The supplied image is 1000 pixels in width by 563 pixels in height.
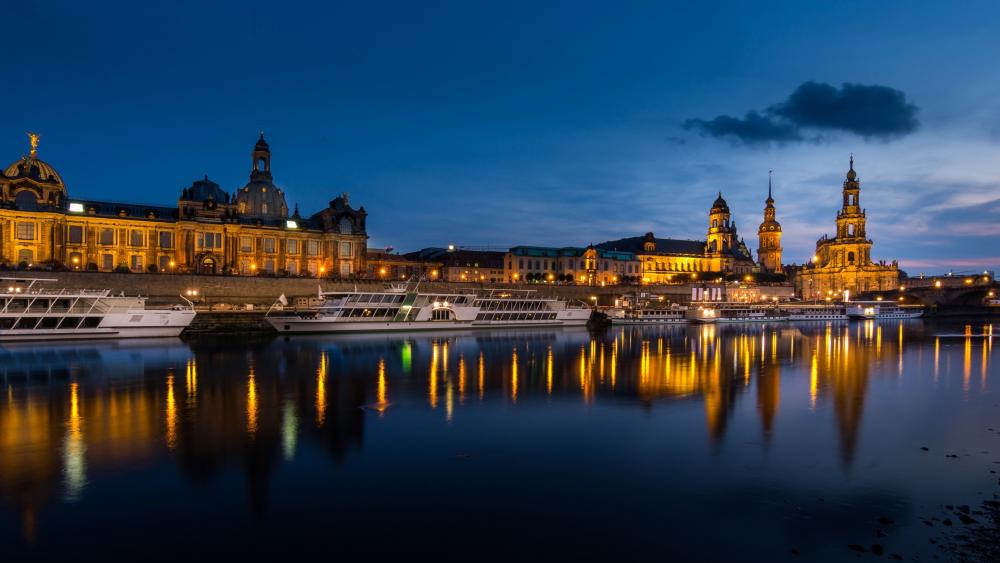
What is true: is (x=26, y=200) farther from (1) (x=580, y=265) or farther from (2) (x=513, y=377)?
(1) (x=580, y=265)

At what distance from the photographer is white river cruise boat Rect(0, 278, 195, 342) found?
42.4 meters

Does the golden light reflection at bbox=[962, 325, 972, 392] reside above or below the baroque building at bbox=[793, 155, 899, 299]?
below

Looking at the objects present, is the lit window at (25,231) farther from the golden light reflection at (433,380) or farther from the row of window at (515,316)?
the golden light reflection at (433,380)

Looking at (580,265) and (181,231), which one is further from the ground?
(181,231)

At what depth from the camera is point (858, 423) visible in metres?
20.0

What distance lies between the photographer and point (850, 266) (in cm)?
13700

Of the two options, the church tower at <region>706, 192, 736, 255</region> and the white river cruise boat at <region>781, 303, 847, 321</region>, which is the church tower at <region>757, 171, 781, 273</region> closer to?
the church tower at <region>706, 192, 736, 255</region>

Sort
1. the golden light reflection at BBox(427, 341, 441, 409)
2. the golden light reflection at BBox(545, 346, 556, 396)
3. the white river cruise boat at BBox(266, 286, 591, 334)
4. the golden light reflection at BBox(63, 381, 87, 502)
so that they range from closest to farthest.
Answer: the golden light reflection at BBox(63, 381, 87, 502)
the golden light reflection at BBox(427, 341, 441, 409)
the golden light reflection at BBox(545, 346, 556, 396)
the white river cruise boat at BBox(266, 286, 591, 334)

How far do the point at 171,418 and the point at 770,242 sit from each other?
17643cm

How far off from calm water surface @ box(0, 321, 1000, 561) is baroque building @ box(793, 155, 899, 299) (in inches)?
4615

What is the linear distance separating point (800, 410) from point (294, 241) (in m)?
78.0

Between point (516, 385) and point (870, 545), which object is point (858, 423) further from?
point (516, 385)

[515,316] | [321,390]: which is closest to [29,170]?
[515,316]

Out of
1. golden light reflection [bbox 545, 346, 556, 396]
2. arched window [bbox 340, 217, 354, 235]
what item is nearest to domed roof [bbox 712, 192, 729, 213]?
arched window [bbox 340, 217, 354, 235]
